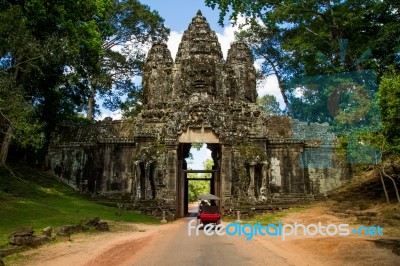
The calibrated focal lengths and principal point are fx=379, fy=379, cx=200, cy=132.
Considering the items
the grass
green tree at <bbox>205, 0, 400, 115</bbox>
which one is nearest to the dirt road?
the grass

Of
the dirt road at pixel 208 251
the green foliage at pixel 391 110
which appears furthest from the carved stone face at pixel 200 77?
the dirt road at pixel 208 251

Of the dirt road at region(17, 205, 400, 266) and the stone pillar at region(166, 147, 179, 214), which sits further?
the stone pillar at region(166, 147, 179, 214)

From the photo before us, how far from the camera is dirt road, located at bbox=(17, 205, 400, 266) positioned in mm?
8312

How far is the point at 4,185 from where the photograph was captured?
63.0 ft

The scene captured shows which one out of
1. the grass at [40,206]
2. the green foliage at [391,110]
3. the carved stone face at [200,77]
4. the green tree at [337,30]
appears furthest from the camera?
the carved stone face at [200,77]

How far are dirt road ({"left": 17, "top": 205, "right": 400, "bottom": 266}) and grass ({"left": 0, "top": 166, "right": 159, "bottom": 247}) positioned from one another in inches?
72.6

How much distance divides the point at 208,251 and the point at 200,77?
56.7 feet

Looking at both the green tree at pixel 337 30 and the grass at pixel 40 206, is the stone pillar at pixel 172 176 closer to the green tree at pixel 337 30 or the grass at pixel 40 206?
the grass at pixel 40 206

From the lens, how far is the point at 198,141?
21469 mm

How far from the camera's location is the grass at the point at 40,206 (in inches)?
512

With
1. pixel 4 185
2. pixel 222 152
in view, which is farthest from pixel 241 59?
pixel 4 185

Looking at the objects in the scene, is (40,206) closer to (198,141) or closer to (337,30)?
(198,141)

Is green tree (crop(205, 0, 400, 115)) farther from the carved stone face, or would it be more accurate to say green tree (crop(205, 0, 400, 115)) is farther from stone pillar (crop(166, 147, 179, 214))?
stone pillar (crop(166, 147, 179, 214))

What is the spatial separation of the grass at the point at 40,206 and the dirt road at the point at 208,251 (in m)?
1.84
